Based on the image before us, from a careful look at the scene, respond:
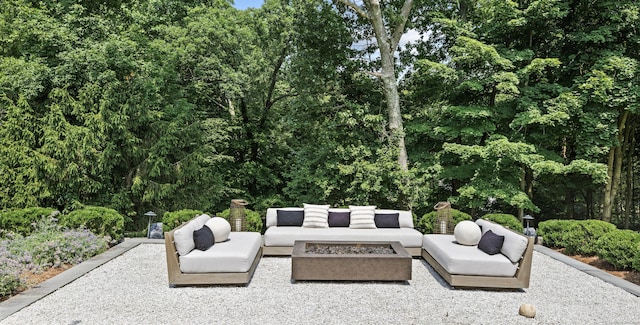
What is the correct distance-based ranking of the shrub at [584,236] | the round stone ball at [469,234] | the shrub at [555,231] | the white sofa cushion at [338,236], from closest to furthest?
1. the round stone ball at [469,234]
2. the white sofa cushion at [338,236]
3. the shrub at [584,236]
4. the shrub at [555,231]

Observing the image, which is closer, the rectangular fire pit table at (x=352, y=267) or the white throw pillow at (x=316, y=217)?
the rectangular fire pit table at (x=352, y=267)

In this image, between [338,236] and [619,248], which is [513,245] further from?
[338,236]

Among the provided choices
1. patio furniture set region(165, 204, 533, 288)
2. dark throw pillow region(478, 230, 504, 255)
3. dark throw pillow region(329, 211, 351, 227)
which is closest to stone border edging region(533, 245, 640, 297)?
patio furniture set region(165, 204, 533, 288)

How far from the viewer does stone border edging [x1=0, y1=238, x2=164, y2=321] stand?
12.6ft

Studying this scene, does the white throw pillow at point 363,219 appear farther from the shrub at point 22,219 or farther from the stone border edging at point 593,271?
the shrub at point 22,219

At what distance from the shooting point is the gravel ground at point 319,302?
3752 millimetres

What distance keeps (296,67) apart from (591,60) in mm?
7127

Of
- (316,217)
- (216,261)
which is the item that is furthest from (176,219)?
(216,261)

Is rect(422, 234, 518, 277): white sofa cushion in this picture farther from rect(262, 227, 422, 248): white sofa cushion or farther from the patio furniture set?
rect(262, 227, 422, 248): white sofa cushion

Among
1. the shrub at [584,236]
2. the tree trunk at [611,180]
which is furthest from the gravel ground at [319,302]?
the tree trunk at [611,180]

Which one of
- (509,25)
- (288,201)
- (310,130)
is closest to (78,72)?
(310,130)

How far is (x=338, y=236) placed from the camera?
20.6ft

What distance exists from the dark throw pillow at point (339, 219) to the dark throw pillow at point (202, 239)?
2502 mm

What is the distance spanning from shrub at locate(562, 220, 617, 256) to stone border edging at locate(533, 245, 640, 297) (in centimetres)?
32
